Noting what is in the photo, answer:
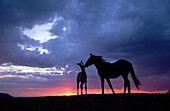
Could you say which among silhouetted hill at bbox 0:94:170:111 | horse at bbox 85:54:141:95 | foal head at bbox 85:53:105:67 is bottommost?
silhouetted hill at bbox 0:94:170:111

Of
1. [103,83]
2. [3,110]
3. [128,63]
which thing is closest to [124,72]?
[128,63]

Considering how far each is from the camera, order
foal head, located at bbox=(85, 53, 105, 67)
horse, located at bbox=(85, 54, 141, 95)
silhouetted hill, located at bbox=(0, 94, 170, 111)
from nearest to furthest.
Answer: silhouetted hill, located at bbox=(0, 94, 170, 111) < horse, located at bbox=(85, 54, 141, 95) < foal head, located at bbox=(85, 53, 105, 67)

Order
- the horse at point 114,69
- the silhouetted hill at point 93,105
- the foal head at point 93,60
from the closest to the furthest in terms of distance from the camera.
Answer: the silhouetted hill at point 93,105, the horse at point 114,69, the foal head at point 93,60

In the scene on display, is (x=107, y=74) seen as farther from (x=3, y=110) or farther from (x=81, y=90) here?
(x=3, y=110)

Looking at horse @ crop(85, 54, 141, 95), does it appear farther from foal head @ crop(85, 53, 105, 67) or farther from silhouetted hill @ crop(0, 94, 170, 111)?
silhouetted hill @ crop(0, 94, 170, 111)

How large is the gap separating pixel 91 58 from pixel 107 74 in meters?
2.59

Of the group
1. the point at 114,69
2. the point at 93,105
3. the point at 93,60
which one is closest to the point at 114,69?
the point at 114,69

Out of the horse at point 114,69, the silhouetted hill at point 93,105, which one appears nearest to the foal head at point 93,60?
the horse at point 114,69

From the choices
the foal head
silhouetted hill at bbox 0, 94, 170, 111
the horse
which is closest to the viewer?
silhouetted hill at bbox 0, 94, 170, 111

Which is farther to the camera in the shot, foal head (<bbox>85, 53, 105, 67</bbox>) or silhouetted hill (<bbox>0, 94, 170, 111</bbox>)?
foal head (<bbox>85, 53, 105, 67</bbox>)

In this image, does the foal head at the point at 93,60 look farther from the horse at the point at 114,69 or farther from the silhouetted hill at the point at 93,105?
the silhouetted hill at the point at 93,105

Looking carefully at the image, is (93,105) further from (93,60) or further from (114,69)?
(93,60)

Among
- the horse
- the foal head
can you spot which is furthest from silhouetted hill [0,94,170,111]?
the foal head

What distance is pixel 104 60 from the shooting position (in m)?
14.8
